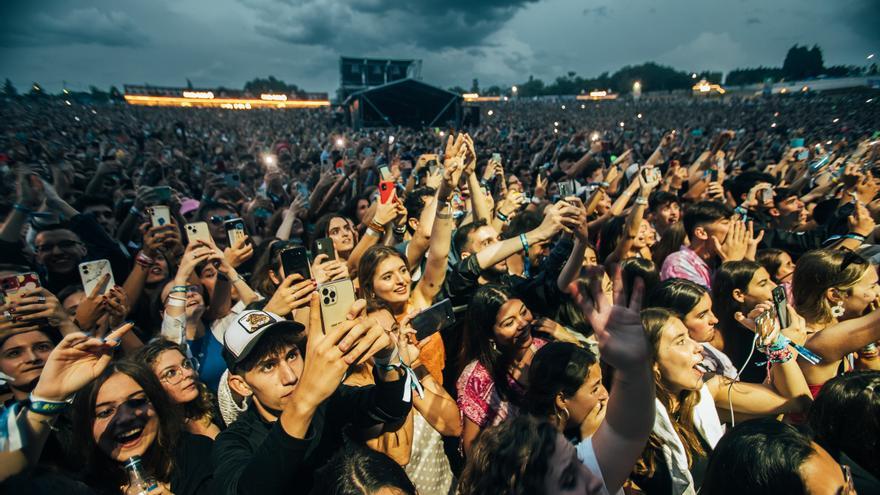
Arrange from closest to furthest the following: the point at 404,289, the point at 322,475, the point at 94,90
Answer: the point at 322,475 → the point at 404,289 → the point at 94,90

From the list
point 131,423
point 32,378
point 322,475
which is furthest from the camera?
point 32,378

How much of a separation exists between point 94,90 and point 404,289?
7731 cm

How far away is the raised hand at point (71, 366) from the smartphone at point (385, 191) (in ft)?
7.57

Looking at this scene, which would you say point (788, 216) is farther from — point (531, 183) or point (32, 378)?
point (32, 378)

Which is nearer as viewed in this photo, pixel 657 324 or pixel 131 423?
pixel 131 423

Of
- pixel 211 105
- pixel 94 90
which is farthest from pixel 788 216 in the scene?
pixel 94 90

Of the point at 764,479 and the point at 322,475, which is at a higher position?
the point at 764,479

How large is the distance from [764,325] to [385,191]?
2854 mm

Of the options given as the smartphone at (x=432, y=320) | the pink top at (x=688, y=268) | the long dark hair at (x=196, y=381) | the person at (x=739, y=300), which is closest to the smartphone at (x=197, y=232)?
the long dark hair at (x=196, y=381)

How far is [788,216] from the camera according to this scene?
19.3ft

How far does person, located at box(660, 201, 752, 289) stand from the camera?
12.9ft

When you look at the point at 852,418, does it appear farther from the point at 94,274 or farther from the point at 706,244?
the point at 94,274

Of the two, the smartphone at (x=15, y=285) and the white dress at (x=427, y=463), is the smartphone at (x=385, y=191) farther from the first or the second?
the smartphone at (x=15, y=285)

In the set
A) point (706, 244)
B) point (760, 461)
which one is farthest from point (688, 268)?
point (760, 461)
